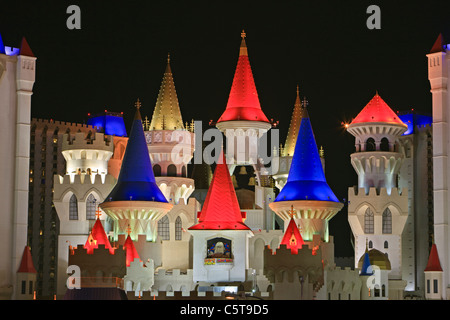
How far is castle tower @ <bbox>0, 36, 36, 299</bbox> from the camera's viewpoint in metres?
72.1

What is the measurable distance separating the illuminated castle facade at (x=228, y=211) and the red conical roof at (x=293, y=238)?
0.08 metres

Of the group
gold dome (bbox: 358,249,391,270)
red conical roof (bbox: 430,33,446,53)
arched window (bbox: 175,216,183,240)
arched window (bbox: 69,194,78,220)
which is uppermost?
red conical roof (bbox: 430,33,446,53)

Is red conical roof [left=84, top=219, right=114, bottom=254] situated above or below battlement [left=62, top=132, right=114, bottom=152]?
below

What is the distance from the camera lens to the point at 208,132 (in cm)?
8931

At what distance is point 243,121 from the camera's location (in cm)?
8694

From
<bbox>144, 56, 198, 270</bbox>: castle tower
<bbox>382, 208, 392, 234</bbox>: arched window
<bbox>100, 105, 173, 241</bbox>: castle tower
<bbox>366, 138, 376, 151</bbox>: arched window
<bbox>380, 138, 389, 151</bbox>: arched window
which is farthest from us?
<bbox>366, 138, 376, 151</bbox>: arched window

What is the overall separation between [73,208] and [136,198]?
7.54 metres

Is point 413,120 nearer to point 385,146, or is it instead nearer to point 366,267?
point 385,146

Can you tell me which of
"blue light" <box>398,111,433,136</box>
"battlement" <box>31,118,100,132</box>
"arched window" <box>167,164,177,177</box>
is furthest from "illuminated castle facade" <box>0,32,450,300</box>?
"battlement" <box>31,118,100,132</box>

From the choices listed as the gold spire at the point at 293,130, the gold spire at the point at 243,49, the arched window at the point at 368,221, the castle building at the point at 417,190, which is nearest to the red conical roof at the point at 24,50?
the gold spire at the point at 243,49

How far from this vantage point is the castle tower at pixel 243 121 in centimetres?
8725

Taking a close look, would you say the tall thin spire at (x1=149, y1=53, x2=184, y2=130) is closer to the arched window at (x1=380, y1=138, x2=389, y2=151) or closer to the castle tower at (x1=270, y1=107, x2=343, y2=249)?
the castle tower at (x1=270, y1=107, x2=343, y2=249)

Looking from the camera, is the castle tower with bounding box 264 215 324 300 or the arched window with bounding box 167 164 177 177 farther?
the arched window with bounding box 167 164 177 177

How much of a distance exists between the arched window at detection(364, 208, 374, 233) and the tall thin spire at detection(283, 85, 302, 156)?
A: 6840 mm
